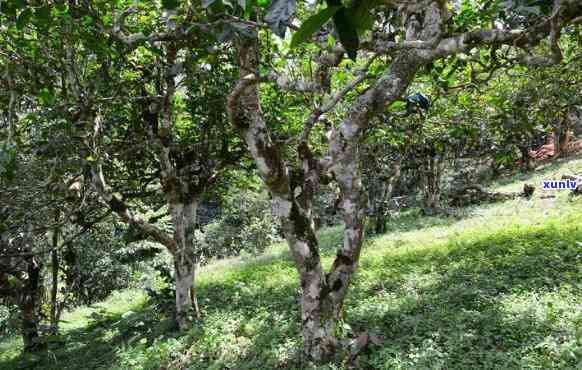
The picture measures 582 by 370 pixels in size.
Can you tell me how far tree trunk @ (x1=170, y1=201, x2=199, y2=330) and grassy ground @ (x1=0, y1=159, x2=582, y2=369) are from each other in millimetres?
278

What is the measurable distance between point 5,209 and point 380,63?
4.67m

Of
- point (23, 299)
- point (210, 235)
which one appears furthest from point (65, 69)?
point (210, 235)

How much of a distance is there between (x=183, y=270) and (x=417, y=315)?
3.75 meters

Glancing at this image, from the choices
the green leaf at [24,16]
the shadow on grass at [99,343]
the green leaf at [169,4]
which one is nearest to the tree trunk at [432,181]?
the shadow on grass at [99,343]

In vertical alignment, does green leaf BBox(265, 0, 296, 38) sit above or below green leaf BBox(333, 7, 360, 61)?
above

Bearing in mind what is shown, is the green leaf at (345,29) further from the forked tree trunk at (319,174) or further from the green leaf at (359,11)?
the forked tree trunk at (319,174)

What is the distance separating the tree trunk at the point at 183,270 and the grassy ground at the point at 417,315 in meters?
0.28

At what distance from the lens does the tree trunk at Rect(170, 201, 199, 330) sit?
23.1ft

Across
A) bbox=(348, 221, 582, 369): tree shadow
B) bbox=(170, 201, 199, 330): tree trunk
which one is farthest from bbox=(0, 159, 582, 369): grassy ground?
bbox=(170, 201, 199, 330): tree trunk

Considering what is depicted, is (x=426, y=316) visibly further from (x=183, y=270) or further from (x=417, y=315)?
(x=183, y=270)

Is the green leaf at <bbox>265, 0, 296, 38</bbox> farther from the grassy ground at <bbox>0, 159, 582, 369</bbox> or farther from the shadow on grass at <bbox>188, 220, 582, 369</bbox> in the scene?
the shadow on grass at <bbox>188, 220, 582, 369</bbox>

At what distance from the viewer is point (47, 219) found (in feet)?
22.9

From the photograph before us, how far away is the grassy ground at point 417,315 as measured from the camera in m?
4.80

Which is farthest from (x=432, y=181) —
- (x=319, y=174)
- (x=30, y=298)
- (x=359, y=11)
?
(x=359, y=11)
